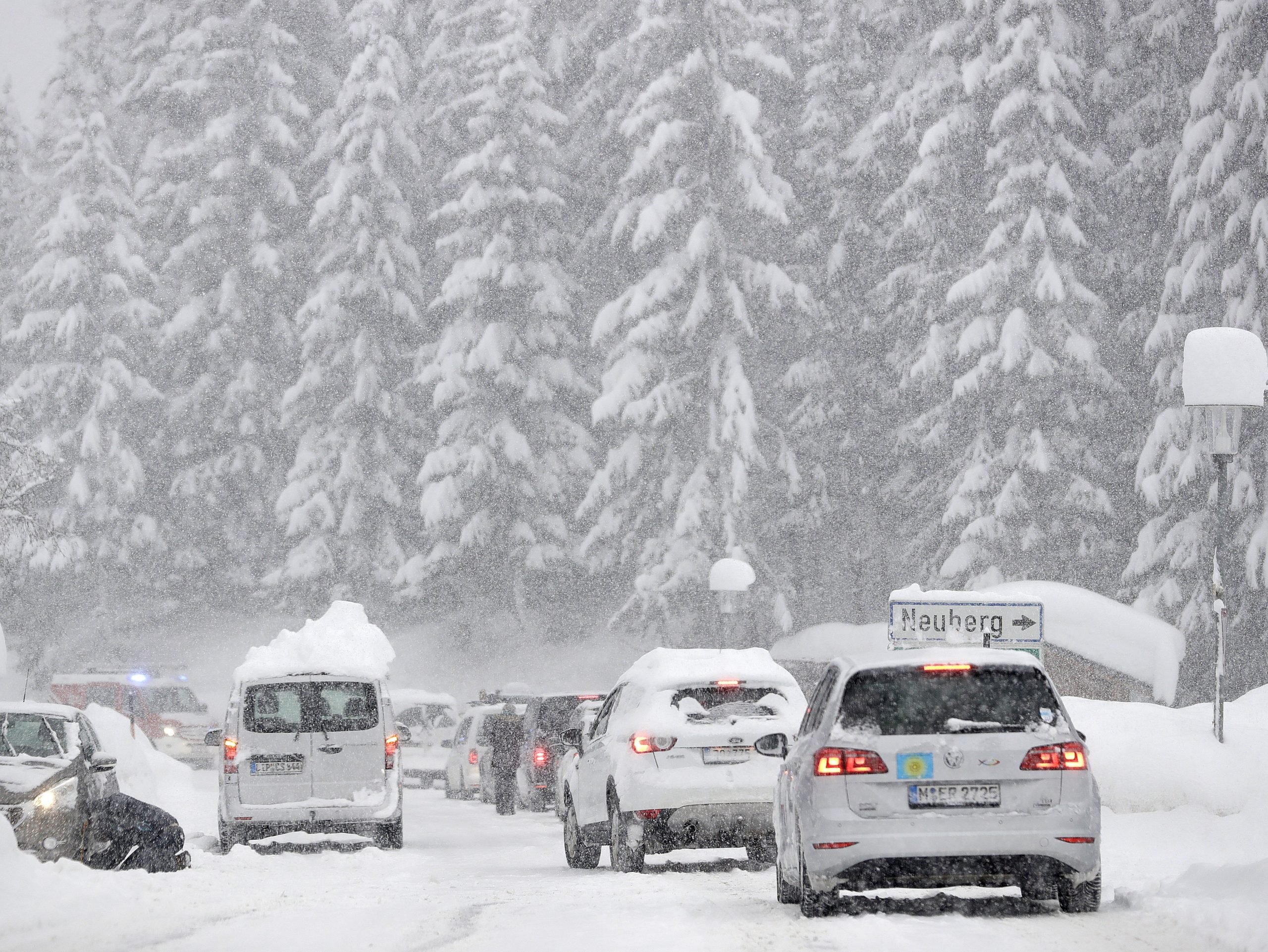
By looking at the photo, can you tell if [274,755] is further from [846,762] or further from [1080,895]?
[1080,895]

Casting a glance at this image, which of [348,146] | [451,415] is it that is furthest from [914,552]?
[348,146]

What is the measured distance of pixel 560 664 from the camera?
147ft

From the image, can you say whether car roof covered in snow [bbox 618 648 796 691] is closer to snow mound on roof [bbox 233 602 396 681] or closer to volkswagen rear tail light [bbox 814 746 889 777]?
volkswagen rear tail light [bbox 814 746 889 777]

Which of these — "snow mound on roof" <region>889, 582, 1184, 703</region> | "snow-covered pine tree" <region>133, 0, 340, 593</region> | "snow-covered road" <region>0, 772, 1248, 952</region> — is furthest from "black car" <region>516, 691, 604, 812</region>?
"snow-covered pine tree" <region>133, 0, 340, 593</region>

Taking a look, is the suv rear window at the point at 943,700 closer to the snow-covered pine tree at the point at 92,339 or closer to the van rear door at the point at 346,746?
the van rear door at the point at 346,746

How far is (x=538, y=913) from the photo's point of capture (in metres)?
11.1

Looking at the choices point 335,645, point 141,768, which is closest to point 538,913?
point 141,768

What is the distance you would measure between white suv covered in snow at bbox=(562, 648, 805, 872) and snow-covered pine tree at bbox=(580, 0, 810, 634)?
22908 mm

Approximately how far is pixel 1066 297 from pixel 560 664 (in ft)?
50.5

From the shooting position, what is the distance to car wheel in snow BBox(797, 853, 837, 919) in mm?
10375

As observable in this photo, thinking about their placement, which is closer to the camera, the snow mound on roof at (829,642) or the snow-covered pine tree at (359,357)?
the snow mound on roof at (829,642)

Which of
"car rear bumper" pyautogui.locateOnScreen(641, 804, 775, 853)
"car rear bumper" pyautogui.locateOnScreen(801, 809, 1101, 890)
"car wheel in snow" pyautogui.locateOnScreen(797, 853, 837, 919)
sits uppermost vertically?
"car rear bumper" pyautogui.locateOnScreen(801, 809, 1101, 890)

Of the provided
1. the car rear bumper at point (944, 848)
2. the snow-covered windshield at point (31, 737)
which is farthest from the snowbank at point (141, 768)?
the car rear bumper at point (944, 848)

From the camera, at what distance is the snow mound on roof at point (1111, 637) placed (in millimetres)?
26172
